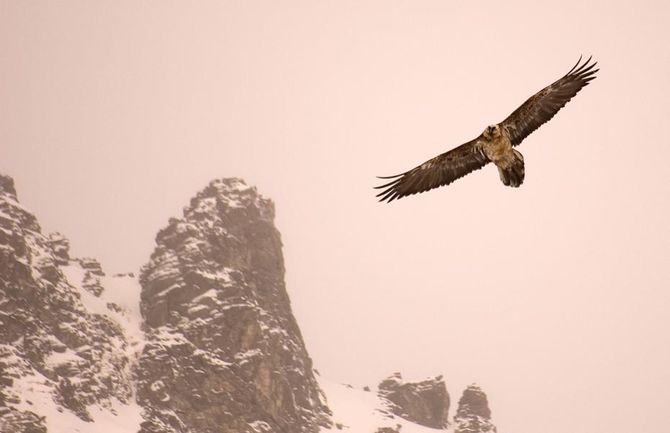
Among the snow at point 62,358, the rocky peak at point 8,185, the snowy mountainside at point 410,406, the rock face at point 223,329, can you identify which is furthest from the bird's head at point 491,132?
the rocky peak at point 8,185

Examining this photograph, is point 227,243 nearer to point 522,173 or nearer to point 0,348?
point 0,348

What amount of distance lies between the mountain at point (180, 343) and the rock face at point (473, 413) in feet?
0.98

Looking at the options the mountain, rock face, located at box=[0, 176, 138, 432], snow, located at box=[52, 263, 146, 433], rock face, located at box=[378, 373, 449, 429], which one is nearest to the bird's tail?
the mountain

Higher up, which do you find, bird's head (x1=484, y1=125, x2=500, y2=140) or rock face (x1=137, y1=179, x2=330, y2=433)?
rock face (x1=137, y1=179, x2=330, y2=433)

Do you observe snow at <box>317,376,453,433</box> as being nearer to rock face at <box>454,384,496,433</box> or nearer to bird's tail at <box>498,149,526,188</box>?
rock face at <box>454,384,496,433</box>

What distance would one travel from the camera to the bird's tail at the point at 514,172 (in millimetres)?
21141

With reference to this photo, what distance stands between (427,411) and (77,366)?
155 ft

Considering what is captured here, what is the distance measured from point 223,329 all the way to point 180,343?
5.08 metres

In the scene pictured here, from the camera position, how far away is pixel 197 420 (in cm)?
8150

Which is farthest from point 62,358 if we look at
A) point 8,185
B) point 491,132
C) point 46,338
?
point 491,132

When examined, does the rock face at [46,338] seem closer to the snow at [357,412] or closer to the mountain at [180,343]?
the mountain at [180,343]

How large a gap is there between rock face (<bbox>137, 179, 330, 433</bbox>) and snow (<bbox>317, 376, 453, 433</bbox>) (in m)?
2.42

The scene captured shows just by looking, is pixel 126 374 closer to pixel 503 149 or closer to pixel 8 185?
pixel 8 185

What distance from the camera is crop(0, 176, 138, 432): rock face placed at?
7144 centimetres
